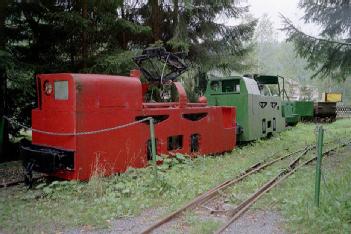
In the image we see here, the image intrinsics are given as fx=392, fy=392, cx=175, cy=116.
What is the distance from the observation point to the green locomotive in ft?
36.9

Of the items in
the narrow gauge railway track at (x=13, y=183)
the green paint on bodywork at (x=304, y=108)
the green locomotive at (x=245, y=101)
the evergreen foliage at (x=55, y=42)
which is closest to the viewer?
the narrow gauge railway track at (x=13, y=183)

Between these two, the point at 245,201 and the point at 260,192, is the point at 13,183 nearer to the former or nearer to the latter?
the point at 245,201

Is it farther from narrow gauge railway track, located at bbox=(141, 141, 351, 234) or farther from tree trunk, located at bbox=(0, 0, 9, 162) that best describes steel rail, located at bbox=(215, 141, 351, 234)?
tree trunk, located at bbox=(0, 0, 9, 162)

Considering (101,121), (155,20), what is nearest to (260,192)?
(101,121)

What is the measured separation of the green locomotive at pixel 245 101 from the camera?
443 inches

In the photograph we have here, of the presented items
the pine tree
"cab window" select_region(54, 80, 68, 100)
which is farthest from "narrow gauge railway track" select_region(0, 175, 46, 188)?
the pine tree

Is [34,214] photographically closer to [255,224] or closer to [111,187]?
[111,187]

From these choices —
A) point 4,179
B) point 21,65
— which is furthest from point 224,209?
point 21,65

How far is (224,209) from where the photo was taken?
5344 mm

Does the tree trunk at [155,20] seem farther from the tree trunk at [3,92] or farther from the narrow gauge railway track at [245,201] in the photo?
the narrow gauge railway track at [245,201]

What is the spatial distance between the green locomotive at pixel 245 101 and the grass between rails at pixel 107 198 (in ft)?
11.6

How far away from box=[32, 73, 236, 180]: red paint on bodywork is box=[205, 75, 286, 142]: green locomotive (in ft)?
11.2

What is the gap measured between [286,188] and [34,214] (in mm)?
3868

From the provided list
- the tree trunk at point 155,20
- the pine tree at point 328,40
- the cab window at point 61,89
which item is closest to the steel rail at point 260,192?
the cab window at point 61,89
